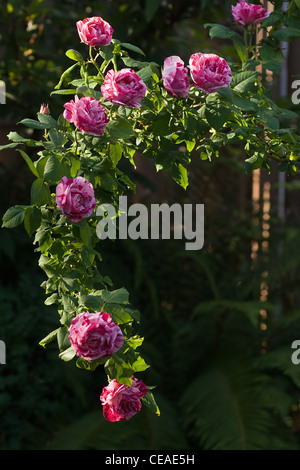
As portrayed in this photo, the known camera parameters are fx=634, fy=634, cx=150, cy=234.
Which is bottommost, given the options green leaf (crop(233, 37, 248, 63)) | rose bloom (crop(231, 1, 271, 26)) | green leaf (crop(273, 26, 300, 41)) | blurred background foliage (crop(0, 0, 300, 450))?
blurred background foliage (crop(0, 0, 300, 450))

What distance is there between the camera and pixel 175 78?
83 centimetres

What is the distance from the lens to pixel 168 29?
2344 millimetres

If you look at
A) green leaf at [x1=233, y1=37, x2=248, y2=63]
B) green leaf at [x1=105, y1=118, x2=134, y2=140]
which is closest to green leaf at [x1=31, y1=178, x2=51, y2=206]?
green leaf at [x1=105, y1=118, x2=134, y2=140]

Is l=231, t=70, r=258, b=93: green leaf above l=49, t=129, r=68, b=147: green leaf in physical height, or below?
above

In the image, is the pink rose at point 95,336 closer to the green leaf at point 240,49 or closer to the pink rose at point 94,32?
the pink rose at point 94,32

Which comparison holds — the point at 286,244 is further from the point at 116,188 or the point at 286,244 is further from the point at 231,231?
the point at 116,188

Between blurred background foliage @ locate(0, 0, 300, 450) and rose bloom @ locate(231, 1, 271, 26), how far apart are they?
2.63ft

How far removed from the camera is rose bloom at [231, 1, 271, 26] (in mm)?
1034

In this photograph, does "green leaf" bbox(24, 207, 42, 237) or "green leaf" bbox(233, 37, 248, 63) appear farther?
"green leaf" bbox(233, 37, 248, 63)

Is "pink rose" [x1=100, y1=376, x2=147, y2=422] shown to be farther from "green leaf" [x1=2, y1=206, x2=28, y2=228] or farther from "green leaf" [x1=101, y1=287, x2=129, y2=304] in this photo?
"green leaf" [x1=2, y1=206, x2=28, y2=228]

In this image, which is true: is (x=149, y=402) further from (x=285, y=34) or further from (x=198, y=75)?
(x=285, y=34)

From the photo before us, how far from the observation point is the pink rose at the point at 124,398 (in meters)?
0.81

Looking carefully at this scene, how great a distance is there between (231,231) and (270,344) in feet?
1.76

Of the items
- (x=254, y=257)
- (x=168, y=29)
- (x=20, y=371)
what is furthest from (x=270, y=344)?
(x=168, y=29)
